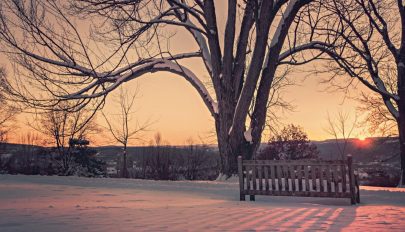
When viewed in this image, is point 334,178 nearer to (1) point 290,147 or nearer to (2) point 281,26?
(2) point 281,26

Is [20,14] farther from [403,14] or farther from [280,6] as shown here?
[403,14]

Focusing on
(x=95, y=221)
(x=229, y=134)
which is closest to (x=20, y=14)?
(x=229, y=134)

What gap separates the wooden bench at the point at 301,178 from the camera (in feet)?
34.5

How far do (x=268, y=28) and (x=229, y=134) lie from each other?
13.5 feet

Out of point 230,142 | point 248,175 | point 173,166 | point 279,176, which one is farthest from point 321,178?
point 173,166

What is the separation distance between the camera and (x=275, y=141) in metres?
44.4

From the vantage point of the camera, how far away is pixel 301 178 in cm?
1091

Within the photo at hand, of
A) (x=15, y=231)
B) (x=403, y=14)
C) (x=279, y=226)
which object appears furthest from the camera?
(x=403, y=14)

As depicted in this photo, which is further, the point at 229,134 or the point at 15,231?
the point at 229,134

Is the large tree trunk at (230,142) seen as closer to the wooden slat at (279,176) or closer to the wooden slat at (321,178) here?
the wooden slat at (279,176)

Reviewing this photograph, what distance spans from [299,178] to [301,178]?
48mm

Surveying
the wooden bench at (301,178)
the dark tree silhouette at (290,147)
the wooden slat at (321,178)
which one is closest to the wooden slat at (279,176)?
the wooden bench at (301,178)

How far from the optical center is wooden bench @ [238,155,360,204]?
10.5 m

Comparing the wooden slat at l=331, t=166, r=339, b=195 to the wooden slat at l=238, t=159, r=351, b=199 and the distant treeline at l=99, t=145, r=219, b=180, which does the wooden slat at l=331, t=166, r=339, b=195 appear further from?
the distant treeline at l=99, t=145, r=219, b=180
